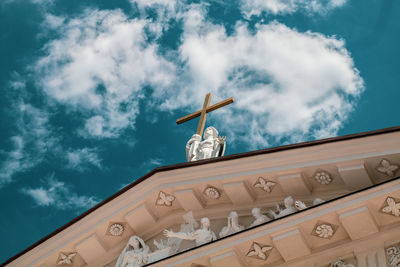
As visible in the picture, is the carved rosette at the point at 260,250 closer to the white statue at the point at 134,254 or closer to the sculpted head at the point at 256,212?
the sculpted head at the point at 256,212

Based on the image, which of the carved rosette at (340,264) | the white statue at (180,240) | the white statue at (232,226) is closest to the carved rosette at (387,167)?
the carved rosette at (340,264)

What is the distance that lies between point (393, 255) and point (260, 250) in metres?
1.99

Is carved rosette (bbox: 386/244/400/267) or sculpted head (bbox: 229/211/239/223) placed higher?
sculpted head (bbox: 229/211/239/223)

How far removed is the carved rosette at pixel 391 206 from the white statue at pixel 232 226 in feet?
8.56

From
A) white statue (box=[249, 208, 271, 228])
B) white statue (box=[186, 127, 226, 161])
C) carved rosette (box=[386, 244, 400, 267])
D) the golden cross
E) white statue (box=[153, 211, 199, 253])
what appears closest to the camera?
carved rosette (box=[386, 244, 400, 267])

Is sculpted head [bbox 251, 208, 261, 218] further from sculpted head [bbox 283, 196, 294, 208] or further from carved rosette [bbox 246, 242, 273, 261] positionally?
carved rosette [bbox 246, 242, 273, 261]

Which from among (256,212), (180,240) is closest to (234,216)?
(256,212)

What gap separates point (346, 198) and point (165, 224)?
4145mm

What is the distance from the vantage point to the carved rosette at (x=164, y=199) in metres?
13.3

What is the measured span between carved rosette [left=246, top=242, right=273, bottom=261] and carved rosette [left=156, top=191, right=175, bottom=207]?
106 inches

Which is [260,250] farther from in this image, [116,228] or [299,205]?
[116,228]

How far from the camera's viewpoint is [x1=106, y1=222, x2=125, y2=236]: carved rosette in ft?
44.2

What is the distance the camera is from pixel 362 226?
10.4 meters

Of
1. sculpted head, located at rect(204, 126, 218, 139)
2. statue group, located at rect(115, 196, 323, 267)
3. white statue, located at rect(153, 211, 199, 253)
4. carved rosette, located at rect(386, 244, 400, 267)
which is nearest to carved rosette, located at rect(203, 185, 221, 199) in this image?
statue group, located at rect(115, 196, 323, 267)
